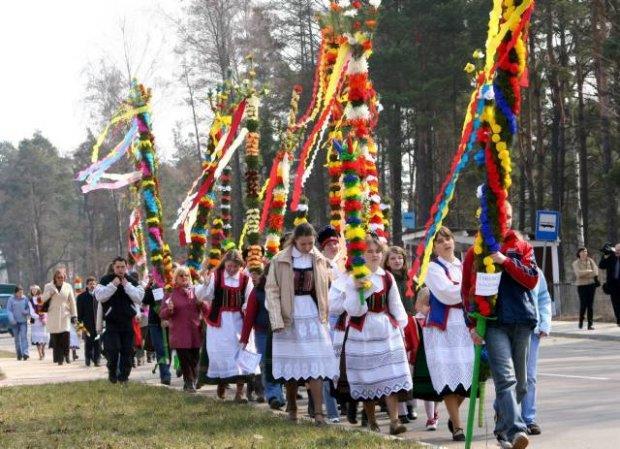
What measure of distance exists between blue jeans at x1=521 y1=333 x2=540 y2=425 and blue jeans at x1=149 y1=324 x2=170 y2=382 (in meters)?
8.68

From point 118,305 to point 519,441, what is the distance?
9.61 metres

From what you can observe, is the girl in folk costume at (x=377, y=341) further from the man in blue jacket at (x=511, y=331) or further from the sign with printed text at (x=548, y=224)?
the sign with printed text at (x=548, y=224)

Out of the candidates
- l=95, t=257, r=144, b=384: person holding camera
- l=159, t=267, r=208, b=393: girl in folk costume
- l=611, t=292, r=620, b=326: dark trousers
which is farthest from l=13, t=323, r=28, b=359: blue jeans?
l=159, t=267, r=208, b=393: girl in folk costume

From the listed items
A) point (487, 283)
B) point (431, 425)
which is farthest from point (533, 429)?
point (487, 283)

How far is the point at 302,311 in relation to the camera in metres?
12.8

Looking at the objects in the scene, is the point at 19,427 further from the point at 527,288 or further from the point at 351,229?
the point at 527,288

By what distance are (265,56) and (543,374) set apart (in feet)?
124

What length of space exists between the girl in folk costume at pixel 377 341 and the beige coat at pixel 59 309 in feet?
54.7

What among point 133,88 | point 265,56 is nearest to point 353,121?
point 133,88

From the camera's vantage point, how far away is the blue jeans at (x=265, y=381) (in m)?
14.6

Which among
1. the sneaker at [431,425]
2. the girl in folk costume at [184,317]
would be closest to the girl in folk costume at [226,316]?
the girl in folk costume at [184,317]

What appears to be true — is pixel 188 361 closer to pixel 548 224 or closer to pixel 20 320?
pixel 548 224

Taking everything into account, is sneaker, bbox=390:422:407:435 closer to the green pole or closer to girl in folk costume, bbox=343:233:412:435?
girl in folk costume, bbox=343:233:412:435

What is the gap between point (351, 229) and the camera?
41.4 ft
